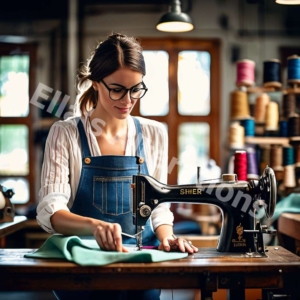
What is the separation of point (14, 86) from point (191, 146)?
2.66 meters

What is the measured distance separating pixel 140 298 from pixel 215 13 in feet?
20.5

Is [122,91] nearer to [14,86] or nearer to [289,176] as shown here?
[289,176]

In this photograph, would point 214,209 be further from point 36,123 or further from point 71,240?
point 71,240

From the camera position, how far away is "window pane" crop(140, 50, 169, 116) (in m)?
7.82

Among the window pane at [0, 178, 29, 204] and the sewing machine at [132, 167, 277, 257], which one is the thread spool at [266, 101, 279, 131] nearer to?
the sewing machine at [132, 167, 277, 257]

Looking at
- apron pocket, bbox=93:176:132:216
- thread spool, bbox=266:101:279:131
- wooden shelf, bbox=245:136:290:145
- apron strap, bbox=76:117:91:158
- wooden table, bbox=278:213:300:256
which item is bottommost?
wooden table, bbox=278:213:300:256

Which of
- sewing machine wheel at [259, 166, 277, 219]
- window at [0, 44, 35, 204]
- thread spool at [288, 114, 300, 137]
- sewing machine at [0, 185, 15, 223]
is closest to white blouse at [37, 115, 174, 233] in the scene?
sewing machine wheel at [259, 166, 277, 219]

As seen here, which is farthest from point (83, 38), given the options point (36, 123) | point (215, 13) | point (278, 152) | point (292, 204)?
point (292, 204)

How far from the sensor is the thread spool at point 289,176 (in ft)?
15.7

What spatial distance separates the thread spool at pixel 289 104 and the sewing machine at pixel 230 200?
3286 mm

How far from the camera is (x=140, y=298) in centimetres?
219

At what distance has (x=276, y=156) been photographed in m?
5.37

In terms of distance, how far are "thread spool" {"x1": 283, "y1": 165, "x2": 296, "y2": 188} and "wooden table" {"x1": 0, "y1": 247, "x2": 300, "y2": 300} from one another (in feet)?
9.35

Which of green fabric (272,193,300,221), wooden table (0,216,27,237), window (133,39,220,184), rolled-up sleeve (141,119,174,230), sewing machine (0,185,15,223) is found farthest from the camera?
window (133,39,220,184)
